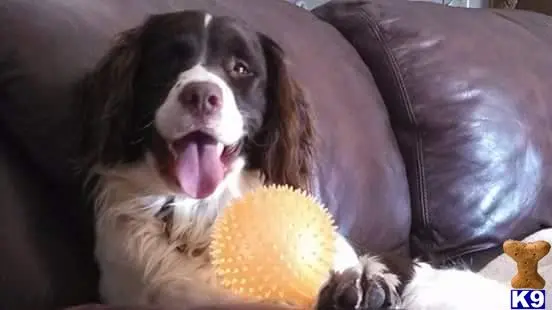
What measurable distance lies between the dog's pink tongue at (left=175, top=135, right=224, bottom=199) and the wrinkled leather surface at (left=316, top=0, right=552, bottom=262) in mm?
716

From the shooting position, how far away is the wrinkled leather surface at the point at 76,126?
1405mm

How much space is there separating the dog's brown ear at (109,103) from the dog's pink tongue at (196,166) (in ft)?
0.38

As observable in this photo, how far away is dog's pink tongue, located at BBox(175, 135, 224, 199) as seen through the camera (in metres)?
1.37

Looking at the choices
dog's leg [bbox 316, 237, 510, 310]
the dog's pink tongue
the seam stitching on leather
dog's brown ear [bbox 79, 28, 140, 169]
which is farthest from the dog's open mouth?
the seam stitching on leather

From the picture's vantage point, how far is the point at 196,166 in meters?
1.37

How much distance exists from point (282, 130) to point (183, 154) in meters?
0.23

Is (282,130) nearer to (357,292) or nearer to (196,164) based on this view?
(196,164)

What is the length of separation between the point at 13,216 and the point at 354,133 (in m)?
0.73

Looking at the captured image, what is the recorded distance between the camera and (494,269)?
1.99m

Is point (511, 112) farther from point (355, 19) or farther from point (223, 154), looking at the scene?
point (223, 154)

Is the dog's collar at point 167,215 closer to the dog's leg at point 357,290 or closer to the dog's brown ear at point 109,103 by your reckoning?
the dog's brown ear at point 109,103

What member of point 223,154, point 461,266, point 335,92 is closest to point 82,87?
point 223,154

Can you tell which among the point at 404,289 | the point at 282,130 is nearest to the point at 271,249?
the point at 404,289

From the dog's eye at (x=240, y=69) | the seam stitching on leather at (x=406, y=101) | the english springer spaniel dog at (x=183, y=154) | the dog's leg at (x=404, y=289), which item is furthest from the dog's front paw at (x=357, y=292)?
the seam stitching on leather at (x=406, y=101)
